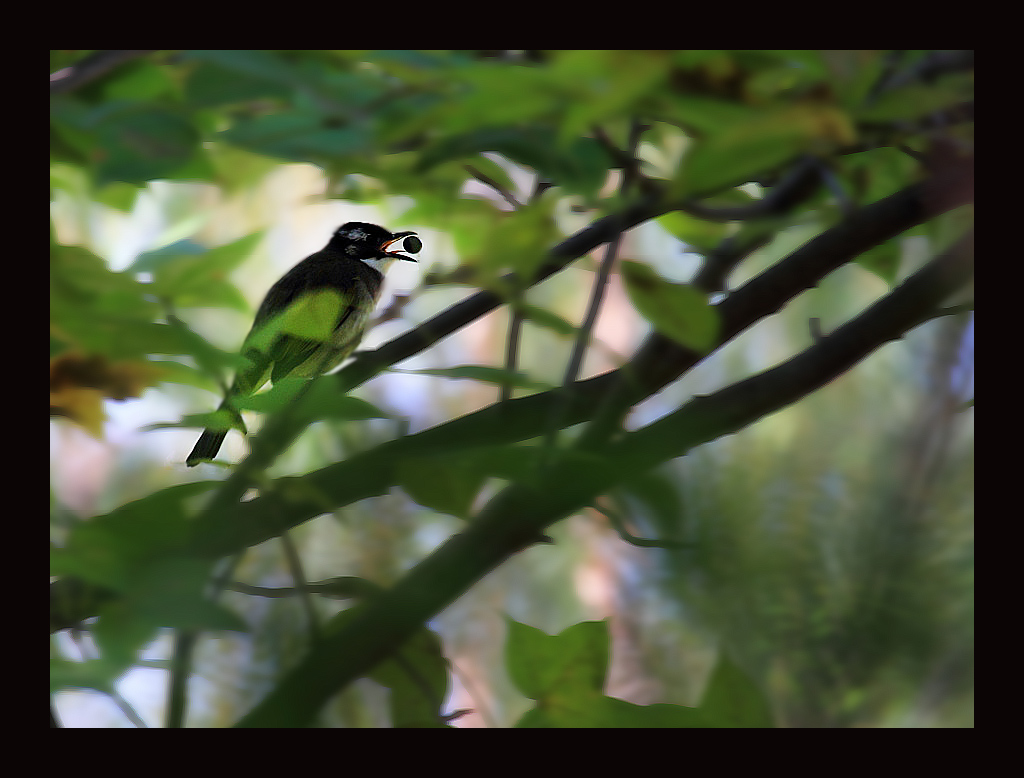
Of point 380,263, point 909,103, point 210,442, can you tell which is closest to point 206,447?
point 210,442

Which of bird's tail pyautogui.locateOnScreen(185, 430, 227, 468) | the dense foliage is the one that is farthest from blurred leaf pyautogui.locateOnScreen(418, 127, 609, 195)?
bird's tail pyautogui.locateOnScreen(185, 430, 227, 468)

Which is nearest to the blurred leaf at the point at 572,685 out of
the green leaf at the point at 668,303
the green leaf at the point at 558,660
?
the green leaf at the point at 558,660

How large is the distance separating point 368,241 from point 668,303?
16 centimetres

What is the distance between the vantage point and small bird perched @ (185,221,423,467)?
276 millimetres

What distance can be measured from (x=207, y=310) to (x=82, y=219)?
6 cm

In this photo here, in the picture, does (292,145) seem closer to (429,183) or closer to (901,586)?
(429,183)

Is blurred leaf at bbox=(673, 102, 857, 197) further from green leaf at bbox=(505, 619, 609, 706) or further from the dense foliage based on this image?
green leaf at bbox=(505, 619, 609, 706)

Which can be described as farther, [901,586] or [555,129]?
[901,586]

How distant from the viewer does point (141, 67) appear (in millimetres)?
309

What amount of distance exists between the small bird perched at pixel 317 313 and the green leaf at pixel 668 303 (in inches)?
3.9

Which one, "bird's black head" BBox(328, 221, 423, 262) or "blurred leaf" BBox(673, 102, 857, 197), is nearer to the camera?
"blurred leaf" BBox(673, 102, 857, 197)

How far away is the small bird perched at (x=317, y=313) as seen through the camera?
28 centimetres

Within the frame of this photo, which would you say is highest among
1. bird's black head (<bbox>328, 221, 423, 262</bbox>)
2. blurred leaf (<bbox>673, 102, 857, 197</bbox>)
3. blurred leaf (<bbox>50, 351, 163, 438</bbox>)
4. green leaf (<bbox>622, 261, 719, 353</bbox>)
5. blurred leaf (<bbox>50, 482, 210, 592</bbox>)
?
bird's black head (<bbox>328, 221, 423, 262</bbox>)
